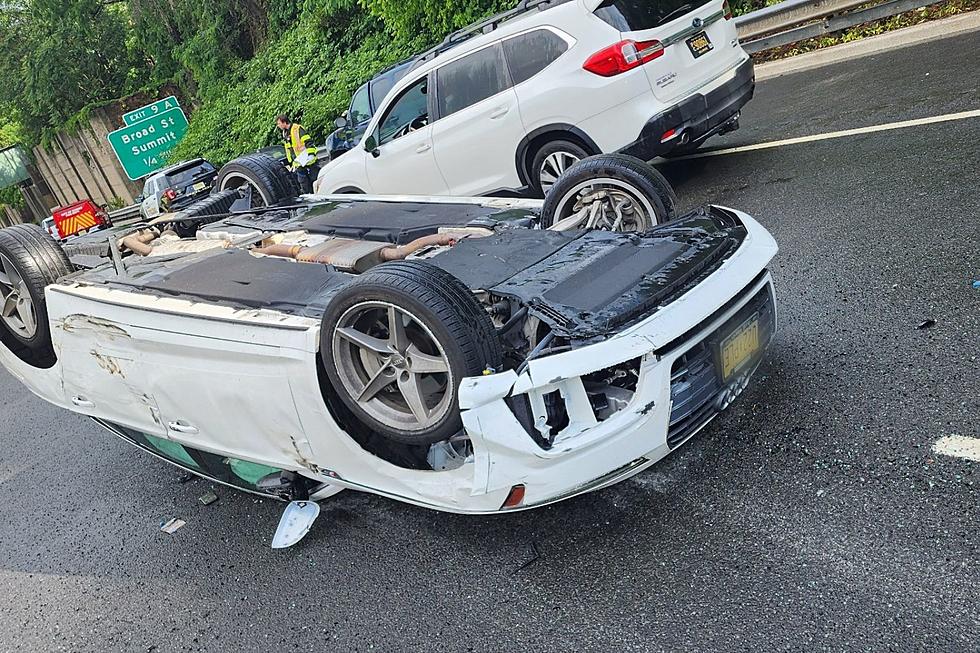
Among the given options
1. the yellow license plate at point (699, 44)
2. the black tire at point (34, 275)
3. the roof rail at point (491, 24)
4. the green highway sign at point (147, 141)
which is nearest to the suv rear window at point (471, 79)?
the roof rail at point (491, 24)

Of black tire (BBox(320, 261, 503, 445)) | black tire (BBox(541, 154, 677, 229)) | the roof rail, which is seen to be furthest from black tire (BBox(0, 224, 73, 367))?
the roof rail

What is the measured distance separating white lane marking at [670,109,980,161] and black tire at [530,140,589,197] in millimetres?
1807

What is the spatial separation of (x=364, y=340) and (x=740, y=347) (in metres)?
1.51

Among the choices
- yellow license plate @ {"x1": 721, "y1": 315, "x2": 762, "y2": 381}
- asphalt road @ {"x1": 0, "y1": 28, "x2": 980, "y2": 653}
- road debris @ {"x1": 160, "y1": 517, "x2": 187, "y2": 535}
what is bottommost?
asphalt road @ {"x1": 0, "y1": 28, "x2": 980, "y2": 653}

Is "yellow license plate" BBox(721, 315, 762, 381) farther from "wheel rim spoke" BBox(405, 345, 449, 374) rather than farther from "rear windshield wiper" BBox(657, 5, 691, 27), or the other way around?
"rear windshield wiper" BBox(657, 5, 691, 27)

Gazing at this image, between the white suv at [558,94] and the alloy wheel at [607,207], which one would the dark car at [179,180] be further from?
the alloy wheel at [607,207]

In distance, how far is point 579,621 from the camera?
276 centimetres

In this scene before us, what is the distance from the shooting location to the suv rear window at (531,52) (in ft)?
21.7

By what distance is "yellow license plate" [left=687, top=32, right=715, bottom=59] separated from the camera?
644 centimetres

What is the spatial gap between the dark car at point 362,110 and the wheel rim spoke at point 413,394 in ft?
22.7

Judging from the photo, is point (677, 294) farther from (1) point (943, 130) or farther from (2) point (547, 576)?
(1) point (943, 130)

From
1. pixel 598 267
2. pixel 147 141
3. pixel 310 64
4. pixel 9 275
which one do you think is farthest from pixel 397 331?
pixel 147 141

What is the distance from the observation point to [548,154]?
22.7ft

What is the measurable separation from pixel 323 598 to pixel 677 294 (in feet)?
6.34
